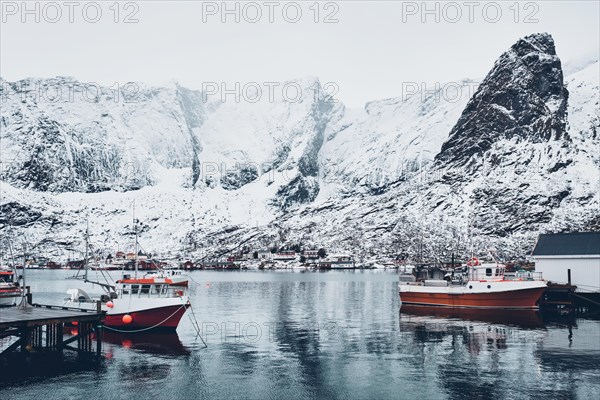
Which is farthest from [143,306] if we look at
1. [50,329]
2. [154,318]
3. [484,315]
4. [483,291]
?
[483,291]

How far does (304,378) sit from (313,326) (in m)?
28.5

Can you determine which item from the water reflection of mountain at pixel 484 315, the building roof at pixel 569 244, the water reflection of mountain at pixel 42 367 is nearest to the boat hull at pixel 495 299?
the water reflection of mountain at pixel 484 315

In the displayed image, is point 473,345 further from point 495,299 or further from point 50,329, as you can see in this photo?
point 50,329

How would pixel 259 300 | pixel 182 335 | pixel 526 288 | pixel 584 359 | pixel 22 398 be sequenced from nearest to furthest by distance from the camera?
pixel 22 398, pixel 584 359, pixel 182 335, pixel 526 288, pixel 259 300

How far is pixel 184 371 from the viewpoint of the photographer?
47438 millimetres

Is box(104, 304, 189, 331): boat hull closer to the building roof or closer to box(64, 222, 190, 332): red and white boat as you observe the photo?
box(64, 222, 190, 332): red and white boat

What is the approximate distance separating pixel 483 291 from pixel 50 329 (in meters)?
55.6

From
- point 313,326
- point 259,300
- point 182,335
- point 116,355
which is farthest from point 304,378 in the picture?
point 259,300

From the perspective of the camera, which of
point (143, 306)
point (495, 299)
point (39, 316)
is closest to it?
point (39, 316)

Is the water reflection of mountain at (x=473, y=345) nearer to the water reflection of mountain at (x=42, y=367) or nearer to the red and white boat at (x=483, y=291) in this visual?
the red and white boat at (x=483, y=291)

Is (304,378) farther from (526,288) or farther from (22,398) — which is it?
(526,288)

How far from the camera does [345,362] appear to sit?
167 ft

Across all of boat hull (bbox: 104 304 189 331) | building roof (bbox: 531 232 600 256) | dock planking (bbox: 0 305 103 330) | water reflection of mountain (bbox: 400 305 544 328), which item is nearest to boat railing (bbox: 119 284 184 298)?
boat hull (bbox: 104 304 189 331)

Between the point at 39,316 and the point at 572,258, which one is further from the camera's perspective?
the point at 572,258
